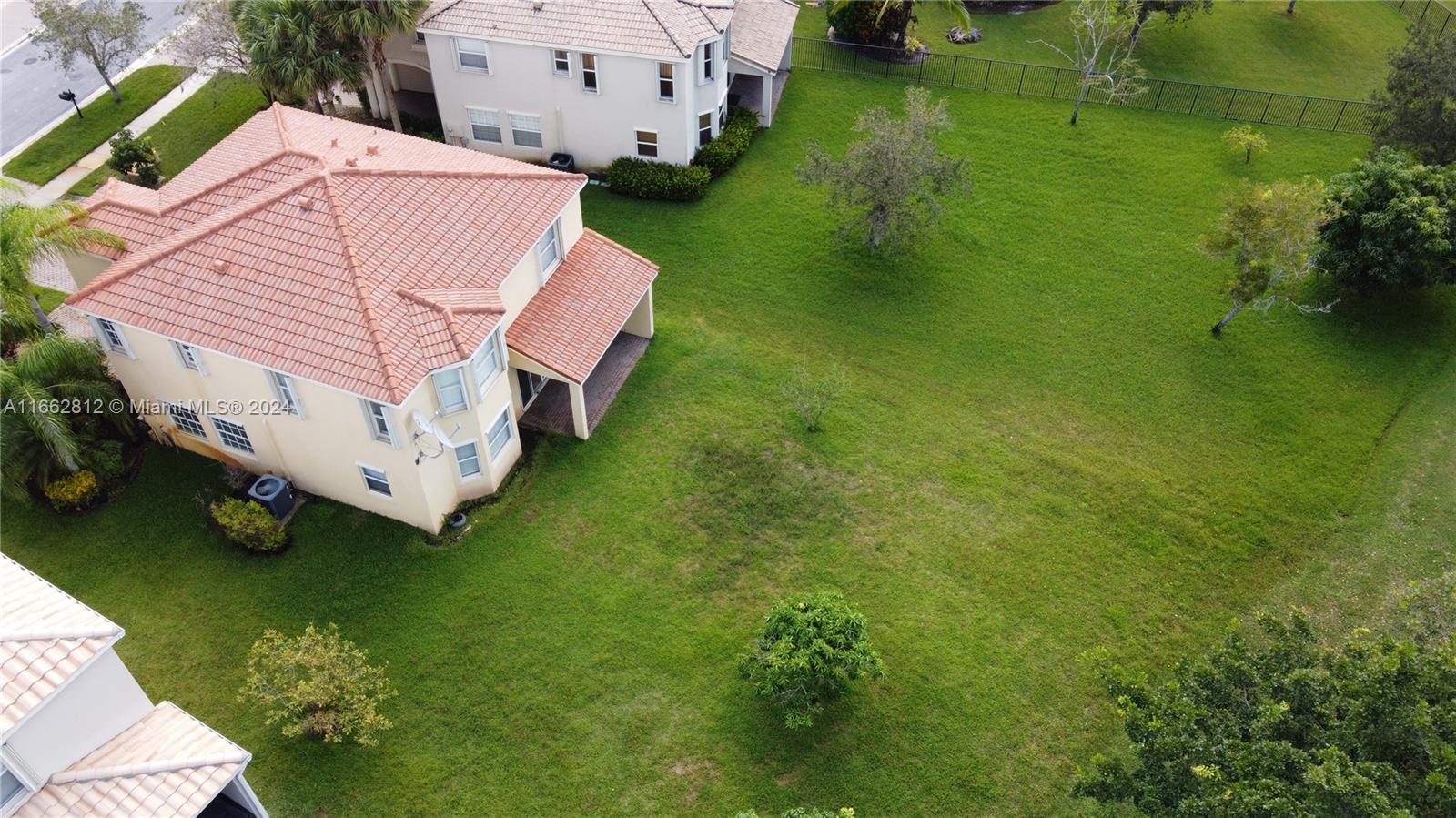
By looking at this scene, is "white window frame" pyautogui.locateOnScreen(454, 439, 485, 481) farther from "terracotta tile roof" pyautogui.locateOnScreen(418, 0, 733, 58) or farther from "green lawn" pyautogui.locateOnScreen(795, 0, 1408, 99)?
"green lawn" pyautogui.locateOnScreen(795, 0, 1408, 99)

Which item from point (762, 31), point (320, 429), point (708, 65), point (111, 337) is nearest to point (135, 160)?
point (111, 337)

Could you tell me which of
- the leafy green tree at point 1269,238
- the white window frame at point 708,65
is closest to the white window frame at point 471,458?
the white window frame at point 708,65

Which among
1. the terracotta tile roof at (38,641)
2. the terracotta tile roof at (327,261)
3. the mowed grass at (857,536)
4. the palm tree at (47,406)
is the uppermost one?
the terracotta tile roof at (327,261)

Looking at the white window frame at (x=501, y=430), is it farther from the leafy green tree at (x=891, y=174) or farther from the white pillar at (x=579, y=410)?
the leafy green tree at (x=891, y=174)

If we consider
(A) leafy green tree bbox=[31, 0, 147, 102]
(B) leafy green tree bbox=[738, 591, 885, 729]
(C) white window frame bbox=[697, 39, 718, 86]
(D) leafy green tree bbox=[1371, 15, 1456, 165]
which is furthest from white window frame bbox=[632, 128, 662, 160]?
(D) leafy green tree bbox=[1371, 15, 1456, 165]

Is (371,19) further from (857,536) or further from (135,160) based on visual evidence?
(857,536)

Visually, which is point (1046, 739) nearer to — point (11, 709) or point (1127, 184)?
point (11, 709)
